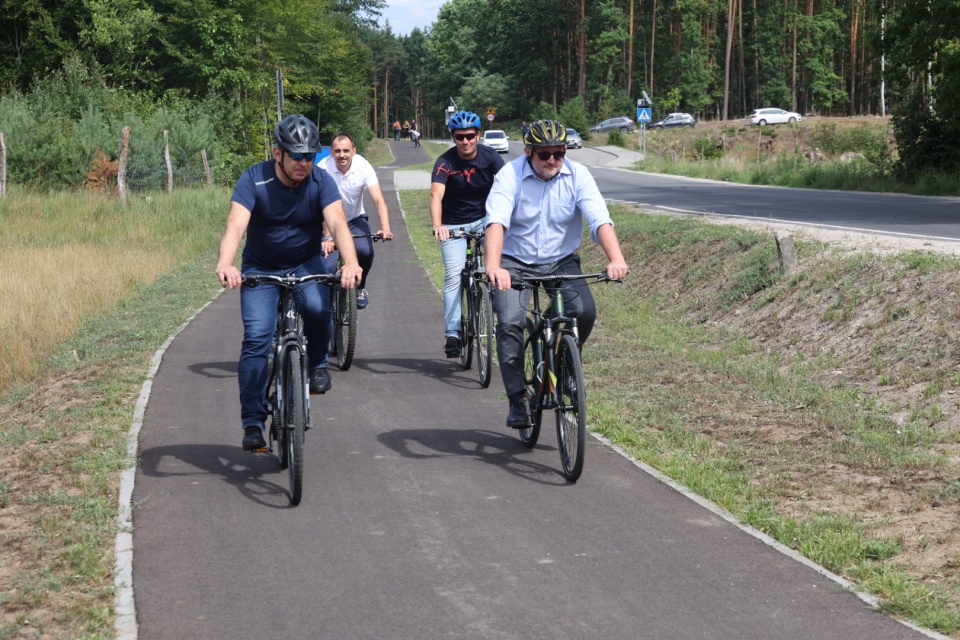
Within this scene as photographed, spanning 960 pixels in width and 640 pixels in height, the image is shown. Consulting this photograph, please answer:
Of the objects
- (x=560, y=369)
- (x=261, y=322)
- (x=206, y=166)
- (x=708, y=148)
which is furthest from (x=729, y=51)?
(x=261, y=322)

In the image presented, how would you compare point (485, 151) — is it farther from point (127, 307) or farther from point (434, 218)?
point (127, 307)

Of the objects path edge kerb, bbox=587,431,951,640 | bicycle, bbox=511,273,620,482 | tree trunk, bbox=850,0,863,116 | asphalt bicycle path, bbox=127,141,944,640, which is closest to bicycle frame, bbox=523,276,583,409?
bicycle, bbox=511,273,620,482

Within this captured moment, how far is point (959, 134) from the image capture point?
98.2ft

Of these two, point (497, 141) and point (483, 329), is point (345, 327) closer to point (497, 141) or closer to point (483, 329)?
point (483, 329)

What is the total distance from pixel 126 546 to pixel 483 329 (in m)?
4.71

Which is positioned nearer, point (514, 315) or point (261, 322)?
point (261, 322)

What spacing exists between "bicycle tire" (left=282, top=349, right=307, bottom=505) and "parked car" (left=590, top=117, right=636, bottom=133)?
7993 centimetres

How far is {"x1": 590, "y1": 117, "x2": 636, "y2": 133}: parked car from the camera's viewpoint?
3364 inches

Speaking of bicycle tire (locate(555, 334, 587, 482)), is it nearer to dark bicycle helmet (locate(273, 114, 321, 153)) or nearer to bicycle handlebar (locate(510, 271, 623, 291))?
bicycle handlebar (locate(510, 271, 623, 291))

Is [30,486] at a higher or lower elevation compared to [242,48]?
lower

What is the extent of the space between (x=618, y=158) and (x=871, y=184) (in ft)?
111

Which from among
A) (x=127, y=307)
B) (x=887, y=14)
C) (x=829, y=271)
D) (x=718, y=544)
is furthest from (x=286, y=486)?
(x=887, y=14)

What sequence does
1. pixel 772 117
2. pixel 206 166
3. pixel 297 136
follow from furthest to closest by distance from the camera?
1. pixel 772 117
2. pixel 206 166
3. pixel 297 136

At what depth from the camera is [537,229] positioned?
282 inches
